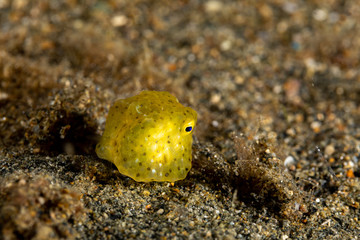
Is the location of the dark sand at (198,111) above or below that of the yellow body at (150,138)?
below

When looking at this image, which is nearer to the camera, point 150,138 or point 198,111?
point 150,138

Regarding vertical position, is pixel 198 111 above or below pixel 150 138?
below

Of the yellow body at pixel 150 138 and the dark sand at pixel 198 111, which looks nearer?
the dark sand at pixel 198 111

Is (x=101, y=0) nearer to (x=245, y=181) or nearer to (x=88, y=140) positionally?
(x=88, y=140)
